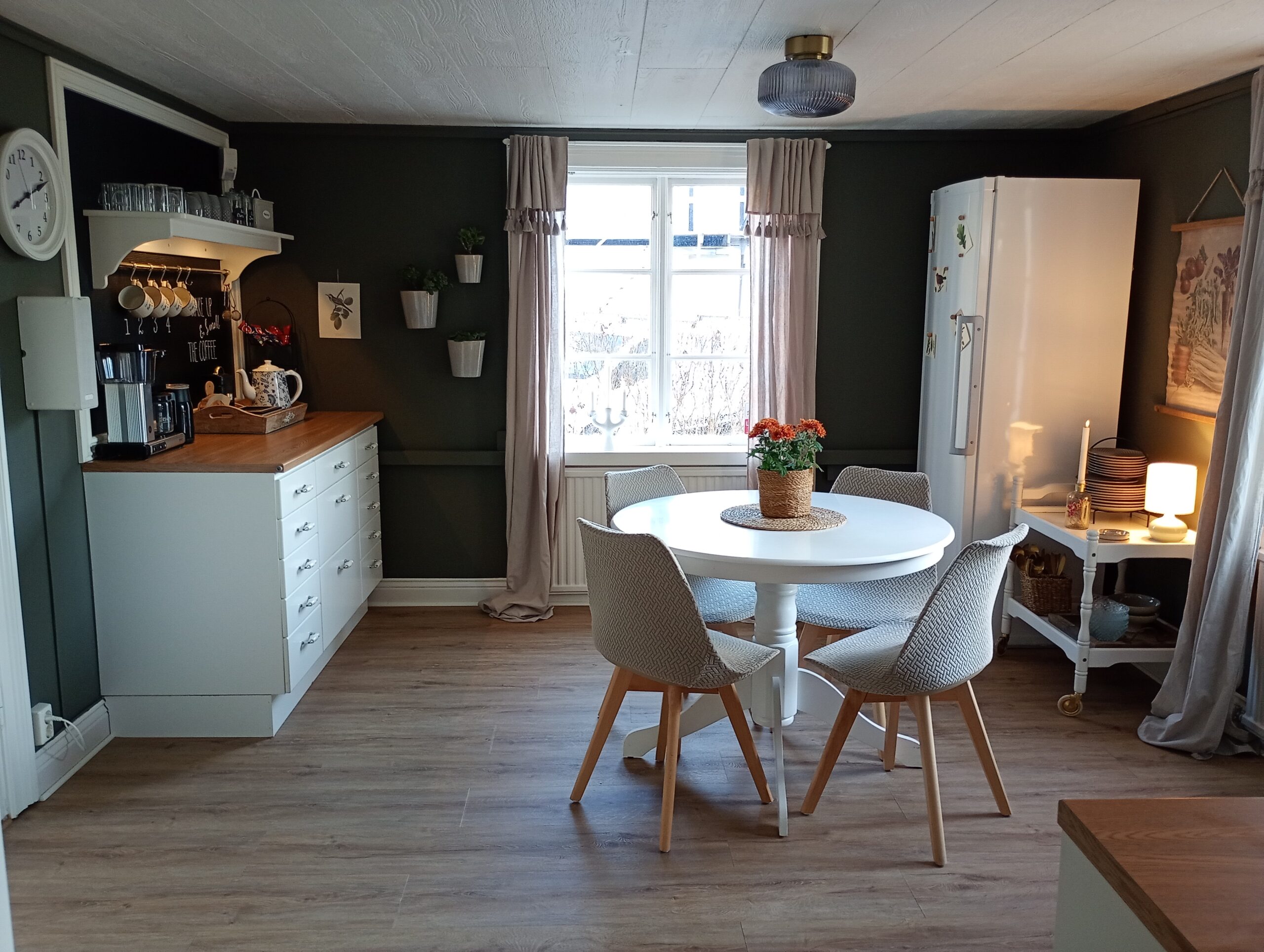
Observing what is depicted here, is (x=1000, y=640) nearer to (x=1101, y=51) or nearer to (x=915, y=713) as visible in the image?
(x=915, y=713)

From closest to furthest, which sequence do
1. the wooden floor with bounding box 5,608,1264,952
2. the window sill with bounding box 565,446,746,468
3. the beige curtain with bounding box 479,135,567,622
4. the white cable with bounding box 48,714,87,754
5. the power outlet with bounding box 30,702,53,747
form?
the wooden floor with bounding box 5,608,1264,952 → the power outlet with bounding box 30,702,53,747 → the white cable with bounding box 48,714,87,754 → the beige curtain with bounding box 479,135,567,622 → the window sill with bounding box 565,446,746,468

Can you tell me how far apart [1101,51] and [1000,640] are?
7.85 ft

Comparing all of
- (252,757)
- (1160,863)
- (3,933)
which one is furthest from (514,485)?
(1160,863)

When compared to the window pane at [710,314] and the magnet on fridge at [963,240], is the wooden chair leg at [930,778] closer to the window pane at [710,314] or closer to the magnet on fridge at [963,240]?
the magnet on fridge at [963,240]

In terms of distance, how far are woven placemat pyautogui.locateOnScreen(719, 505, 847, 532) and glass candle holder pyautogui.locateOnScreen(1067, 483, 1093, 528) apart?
1089 mm

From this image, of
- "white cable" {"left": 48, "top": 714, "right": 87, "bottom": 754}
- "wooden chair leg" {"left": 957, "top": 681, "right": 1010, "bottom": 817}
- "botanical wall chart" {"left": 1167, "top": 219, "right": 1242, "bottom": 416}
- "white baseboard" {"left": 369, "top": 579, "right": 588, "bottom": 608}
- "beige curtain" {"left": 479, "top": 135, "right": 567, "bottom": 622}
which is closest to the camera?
"wooden chair leg" {"left": 957, "top": 681, "right": 1010, "bottom": 817}

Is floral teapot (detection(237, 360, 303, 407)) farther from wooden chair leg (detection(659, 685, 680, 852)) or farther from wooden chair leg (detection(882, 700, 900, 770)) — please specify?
wooden chair leg (detection(882, 700, 900, 770))

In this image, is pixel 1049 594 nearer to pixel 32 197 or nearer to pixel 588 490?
pixel 588 490

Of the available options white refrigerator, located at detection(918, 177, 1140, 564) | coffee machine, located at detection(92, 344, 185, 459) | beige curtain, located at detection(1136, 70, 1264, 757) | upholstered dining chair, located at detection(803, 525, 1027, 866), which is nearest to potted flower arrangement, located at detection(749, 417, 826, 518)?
upholstered dining chair, located at detection(803, 525, 1027, 866)

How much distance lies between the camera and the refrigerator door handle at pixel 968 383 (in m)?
4.05

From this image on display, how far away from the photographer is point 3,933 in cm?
146

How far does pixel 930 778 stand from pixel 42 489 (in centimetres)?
274

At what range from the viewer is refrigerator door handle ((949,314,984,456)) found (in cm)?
405

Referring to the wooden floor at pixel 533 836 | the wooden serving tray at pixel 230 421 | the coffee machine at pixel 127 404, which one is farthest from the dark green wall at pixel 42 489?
the wooden serving tray at pixel 230 421
